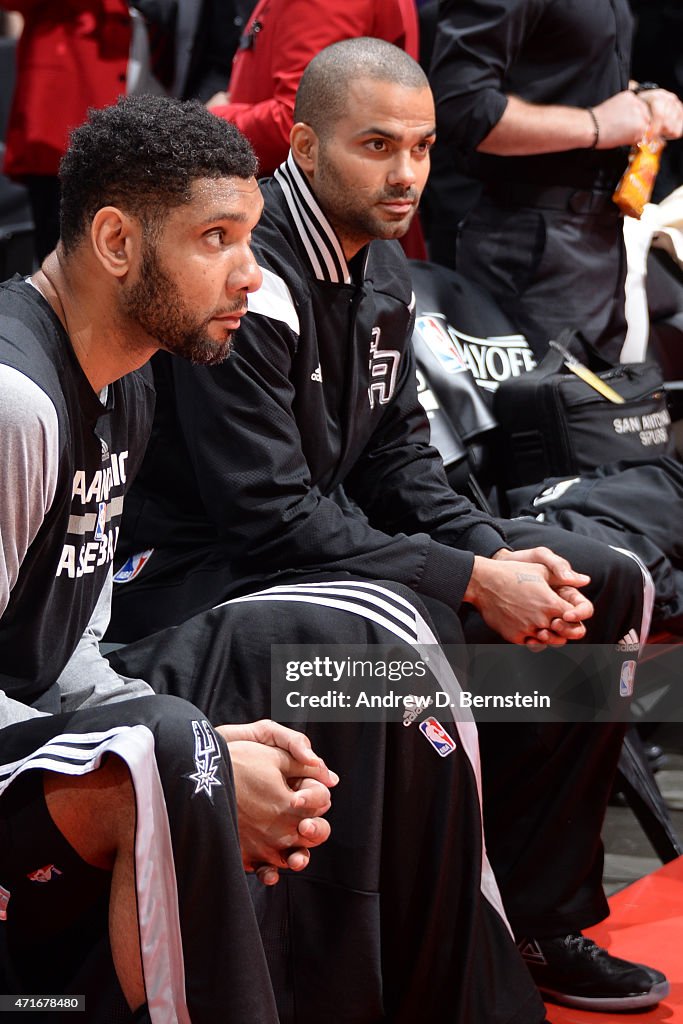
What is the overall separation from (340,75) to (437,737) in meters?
1.23

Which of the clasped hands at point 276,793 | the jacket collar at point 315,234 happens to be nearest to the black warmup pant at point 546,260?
the jacket collar at point 315,234

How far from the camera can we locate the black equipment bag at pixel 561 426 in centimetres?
304

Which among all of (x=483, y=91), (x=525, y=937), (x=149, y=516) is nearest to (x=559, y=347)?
(x=483, y=91)

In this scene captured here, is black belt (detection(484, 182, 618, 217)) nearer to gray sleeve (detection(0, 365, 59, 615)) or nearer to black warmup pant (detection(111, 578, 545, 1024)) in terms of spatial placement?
black warmup pant (detection(111, 578, 545, 1024))

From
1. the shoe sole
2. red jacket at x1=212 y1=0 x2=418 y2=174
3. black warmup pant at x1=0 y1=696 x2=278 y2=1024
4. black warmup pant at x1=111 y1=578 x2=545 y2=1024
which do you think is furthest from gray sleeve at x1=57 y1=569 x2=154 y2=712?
red jacket at x1=212 y1=0 x2=418 y2=174

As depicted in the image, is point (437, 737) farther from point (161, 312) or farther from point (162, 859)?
point (161, 312)

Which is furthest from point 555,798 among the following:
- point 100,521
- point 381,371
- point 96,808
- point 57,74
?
point 57,74

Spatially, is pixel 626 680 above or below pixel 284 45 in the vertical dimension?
below

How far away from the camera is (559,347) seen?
3221 mm

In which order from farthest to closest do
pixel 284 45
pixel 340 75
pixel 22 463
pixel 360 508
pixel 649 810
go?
pixel 284 45 < pixel 649 810 < pixel 360 508 < pixel 340 75 < pixel 22 463

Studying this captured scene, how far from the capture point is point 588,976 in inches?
94.8

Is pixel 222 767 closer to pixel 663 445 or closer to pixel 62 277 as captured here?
pixel 62 277

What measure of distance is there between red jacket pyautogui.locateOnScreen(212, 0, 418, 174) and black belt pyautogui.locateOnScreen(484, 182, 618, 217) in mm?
446

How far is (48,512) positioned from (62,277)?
30 cm
